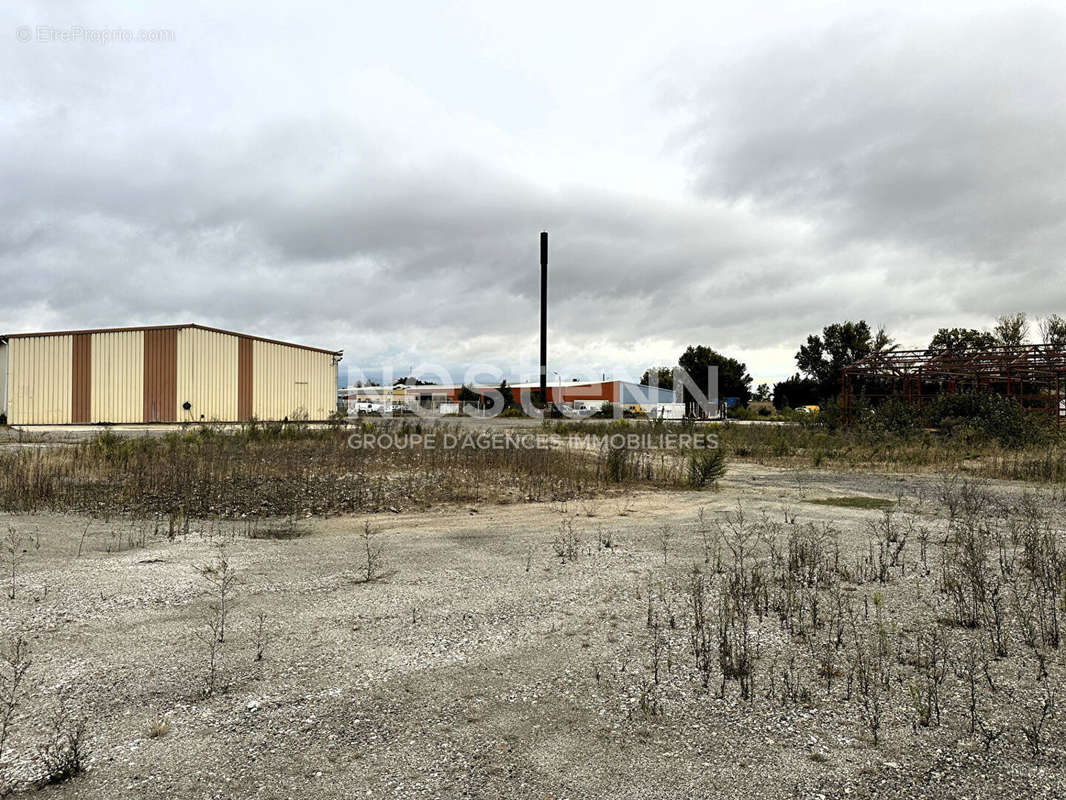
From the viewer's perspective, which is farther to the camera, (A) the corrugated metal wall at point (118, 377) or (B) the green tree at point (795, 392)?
(B) the green tree at point (795, 392)

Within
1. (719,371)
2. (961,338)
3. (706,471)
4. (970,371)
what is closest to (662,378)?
(719,371)

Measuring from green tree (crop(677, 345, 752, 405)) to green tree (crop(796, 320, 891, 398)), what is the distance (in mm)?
5911

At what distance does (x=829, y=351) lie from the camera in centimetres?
6103

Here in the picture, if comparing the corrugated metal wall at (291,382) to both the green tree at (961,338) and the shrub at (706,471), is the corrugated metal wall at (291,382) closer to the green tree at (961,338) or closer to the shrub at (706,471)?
the shrub at (706,471)

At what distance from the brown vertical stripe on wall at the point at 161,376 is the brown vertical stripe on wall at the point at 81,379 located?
2317 mm

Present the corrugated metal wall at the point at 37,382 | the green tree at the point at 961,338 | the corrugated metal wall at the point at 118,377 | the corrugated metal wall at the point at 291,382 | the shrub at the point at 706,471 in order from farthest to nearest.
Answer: the green tree at the point at 961,338 < the corrugated metal wall at the point at 291,382 < the corrugated metal wall at the point at 118,377 < the corrugated metal wall at the point at 37,382 < the shrub at the point at 706,471

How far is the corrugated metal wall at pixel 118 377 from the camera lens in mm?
29734

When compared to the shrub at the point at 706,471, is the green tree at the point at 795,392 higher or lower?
higher

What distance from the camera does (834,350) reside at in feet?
198

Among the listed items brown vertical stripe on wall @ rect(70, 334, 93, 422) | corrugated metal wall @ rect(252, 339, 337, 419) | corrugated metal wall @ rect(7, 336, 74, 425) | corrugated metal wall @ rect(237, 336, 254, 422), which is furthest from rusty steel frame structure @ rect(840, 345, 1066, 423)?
corrugated metal wall @ rect(7, 336, 74, 425)

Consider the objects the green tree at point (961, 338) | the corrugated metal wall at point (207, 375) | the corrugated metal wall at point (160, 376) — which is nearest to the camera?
the corrugated metal wall at point (160, 376)

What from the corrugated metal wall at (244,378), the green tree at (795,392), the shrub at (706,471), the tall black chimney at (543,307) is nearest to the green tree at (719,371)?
the green tree at (795,392)

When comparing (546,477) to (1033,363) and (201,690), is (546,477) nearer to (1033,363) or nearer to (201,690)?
(201,690)

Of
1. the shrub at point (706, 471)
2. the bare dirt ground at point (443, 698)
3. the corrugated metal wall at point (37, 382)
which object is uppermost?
the corrugated metal wall at point (37, 382)
